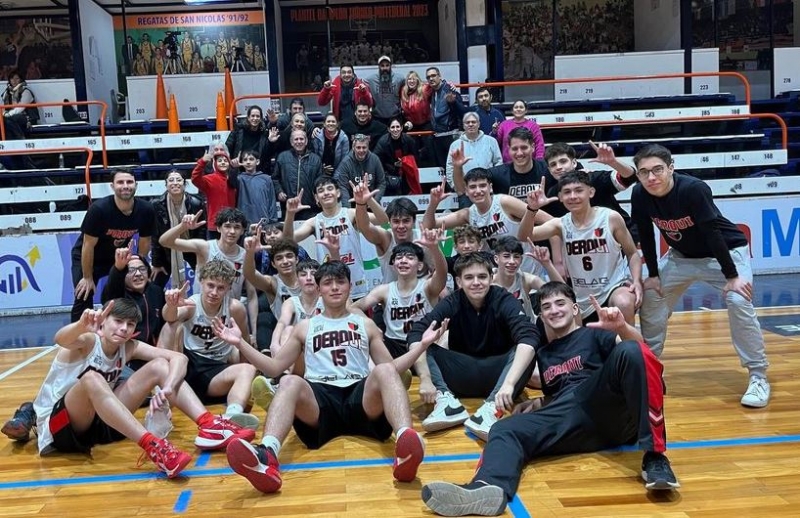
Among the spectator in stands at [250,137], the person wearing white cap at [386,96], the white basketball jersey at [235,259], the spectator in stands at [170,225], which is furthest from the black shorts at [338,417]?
the person wearing white cap at [386,96]

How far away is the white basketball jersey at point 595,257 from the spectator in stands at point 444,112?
4921 millimetres

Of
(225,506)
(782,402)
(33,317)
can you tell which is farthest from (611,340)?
(33,317)

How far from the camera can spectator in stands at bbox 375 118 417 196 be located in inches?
366

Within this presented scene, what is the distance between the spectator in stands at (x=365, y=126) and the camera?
938 centimetres

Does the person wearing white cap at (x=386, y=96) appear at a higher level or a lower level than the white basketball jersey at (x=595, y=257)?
higher

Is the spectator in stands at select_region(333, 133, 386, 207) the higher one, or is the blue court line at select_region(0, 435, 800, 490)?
the spectator in stands at select_region(333, 133, 386, 207)

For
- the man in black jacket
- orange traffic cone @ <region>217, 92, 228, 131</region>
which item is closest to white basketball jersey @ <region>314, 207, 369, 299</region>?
the man in black jacket

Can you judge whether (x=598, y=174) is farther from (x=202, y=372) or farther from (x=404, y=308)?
(x=202, y=372)

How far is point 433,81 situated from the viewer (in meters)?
10.1

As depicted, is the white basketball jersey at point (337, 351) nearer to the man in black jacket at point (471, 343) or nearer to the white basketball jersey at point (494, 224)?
the man in black jacket at point (471, 343)

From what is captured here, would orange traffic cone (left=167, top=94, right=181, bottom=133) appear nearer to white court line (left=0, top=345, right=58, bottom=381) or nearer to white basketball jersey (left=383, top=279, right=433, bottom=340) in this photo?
white court line (left=0, top=345, right=58, bottom=381)

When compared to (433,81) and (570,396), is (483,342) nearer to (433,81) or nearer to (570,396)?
(570,396)

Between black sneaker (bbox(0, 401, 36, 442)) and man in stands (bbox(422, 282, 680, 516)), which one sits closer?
man in stands (bbox(422, 282, 680, 516))

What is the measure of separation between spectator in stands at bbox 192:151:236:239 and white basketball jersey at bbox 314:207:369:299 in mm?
1817
